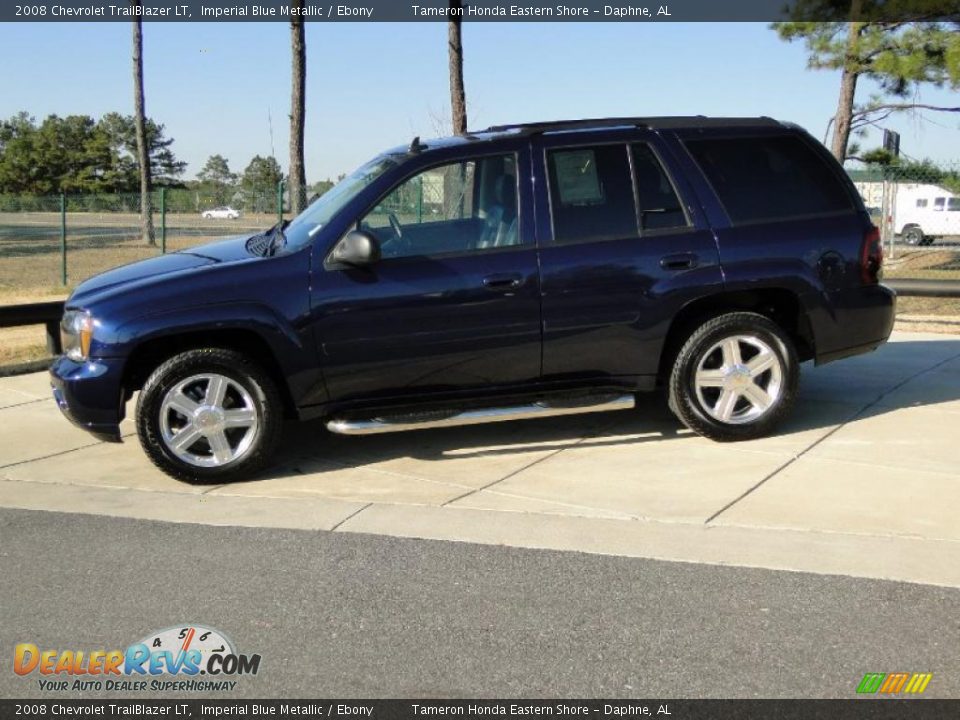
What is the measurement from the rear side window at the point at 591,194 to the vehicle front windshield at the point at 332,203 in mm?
1008

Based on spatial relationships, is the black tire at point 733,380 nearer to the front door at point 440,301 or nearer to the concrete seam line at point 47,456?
the front door at point 440,301

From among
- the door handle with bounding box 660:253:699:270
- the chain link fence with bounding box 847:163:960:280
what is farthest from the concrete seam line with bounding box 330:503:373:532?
the chain link fence with bounding box 847:163:960:280

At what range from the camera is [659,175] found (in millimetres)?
6680

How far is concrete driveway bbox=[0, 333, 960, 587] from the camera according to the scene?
16.6 ft

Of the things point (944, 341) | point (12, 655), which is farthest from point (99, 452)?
point (944, 341)

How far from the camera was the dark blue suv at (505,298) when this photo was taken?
20.0ft

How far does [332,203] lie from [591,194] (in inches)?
63.2

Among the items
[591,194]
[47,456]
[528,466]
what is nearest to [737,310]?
[591,194]

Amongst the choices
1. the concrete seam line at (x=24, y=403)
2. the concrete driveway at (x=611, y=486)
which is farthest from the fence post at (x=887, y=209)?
the concrete seam line at (x=24, y=403)

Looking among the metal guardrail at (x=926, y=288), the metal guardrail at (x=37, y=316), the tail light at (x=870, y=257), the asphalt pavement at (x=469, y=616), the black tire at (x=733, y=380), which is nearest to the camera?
the asphalt pavement at (x=469, y=616)

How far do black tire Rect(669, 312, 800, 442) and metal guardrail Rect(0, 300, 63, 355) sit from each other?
582 centimetres

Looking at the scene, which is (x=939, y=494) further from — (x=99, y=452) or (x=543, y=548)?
(x=99, y=452)

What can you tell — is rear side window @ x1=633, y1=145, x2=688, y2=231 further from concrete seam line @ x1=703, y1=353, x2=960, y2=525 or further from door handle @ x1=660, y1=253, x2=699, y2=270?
concrete seam line @ x1=703, y1=353, x2=960, y2=525

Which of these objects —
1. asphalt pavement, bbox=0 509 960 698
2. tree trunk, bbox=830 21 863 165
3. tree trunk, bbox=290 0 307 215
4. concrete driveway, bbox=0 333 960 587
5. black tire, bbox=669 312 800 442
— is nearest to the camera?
asphalt pavement, bbox=0 509 960 698
